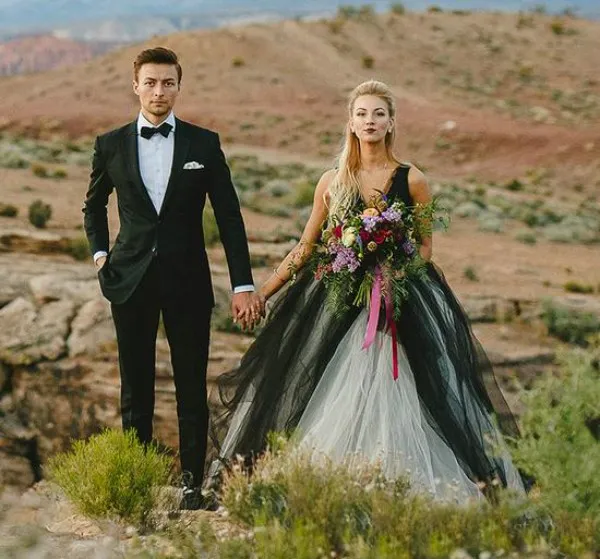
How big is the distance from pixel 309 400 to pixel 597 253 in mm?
17239

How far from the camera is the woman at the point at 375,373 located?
18.6 feet

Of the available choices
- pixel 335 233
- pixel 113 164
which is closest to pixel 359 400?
pixel 335 233

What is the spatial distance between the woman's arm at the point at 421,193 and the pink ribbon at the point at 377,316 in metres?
0.27

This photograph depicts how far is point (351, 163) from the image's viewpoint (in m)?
5.92

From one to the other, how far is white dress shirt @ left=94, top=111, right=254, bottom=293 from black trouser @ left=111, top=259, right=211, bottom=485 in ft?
1.06

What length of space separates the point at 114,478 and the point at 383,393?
1.34m

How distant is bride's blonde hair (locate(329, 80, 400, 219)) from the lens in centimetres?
583

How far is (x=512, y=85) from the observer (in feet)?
169

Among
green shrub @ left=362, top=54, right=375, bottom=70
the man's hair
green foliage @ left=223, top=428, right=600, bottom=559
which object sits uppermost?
green shrub @ left=362, top=54, right=375, bottom=70

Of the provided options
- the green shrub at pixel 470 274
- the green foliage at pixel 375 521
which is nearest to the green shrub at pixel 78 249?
the green shrub at pixel 470 274

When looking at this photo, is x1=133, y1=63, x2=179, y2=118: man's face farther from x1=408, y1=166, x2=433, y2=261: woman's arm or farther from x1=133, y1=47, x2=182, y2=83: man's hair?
x1=408, y1=166, x2=433, y2=261: woman's arm

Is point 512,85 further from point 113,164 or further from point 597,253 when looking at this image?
point 113,164

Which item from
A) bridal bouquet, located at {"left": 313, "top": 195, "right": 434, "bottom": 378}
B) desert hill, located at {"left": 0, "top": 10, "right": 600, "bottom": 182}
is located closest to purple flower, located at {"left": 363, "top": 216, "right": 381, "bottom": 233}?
bridal bouquet, located at {"left": 313, "top": 195, "right": 434, "bottom": 378}

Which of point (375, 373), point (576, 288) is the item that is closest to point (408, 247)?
point (375, 373)
